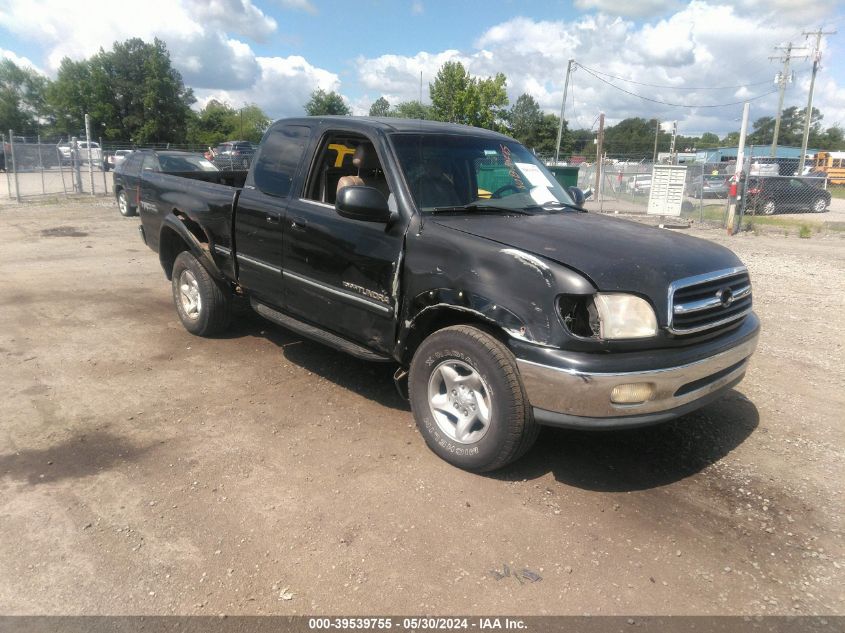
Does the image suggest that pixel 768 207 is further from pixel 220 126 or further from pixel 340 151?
pixel 220 126

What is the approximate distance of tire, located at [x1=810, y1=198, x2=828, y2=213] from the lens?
74.0 ft

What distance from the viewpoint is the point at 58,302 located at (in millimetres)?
7086

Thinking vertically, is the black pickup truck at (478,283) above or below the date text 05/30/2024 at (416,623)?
above

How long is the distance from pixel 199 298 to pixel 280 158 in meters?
1.73

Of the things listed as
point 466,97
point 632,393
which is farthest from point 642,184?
point 632,393

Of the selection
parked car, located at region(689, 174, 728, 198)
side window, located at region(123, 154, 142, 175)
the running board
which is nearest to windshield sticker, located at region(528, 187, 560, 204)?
the running board

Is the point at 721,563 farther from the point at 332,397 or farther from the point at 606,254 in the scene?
the point at 332,397

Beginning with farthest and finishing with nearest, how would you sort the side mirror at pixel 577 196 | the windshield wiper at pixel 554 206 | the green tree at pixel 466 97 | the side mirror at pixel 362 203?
the green tree at pixel 466 97 → the side mirror at pixel 577 196 → the windshield wiper at pixel 554 206 → the side mirror at pixel 362 203

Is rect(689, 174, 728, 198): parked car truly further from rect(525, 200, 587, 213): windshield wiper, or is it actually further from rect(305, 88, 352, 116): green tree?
rect(305, 88, 352, 116): green tree

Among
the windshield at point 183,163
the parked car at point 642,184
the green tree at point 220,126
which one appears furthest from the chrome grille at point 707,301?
the green tree at point 220,126

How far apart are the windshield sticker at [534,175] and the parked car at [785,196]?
17.8 meters

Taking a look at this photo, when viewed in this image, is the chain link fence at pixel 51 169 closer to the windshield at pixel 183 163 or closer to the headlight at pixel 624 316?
the windshield at pixel 183 163

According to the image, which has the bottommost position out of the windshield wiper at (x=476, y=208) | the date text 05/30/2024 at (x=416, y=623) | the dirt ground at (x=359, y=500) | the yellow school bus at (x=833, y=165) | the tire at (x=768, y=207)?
the date text 05/30/2024 at (x=416, y=623)

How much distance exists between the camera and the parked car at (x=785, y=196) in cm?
1995
